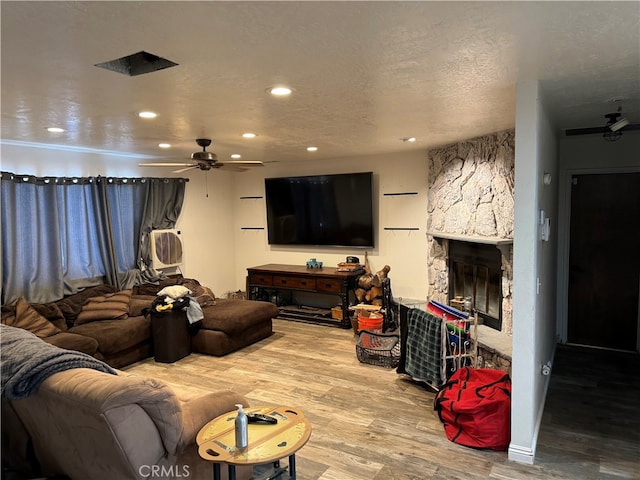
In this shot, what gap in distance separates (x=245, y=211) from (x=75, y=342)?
3.70m

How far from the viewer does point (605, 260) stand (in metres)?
4.74

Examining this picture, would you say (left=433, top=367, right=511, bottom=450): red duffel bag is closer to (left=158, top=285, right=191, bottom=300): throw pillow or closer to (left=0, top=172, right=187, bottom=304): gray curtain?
(left=158, top=285, right=191, bottom=300): throw pillow

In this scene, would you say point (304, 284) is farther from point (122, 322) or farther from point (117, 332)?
point (117, 332)

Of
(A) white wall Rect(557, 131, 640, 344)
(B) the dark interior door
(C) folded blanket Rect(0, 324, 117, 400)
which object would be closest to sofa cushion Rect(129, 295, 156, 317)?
(C) folded blanket Rect(0, 324, 117, 400)

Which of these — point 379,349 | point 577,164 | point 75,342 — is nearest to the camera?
point 75,342

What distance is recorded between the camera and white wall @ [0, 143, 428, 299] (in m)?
5.08

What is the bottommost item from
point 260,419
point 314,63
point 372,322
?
point 372,322

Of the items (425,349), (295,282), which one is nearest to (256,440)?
(425,349)

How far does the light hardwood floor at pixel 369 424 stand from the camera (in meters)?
2.68

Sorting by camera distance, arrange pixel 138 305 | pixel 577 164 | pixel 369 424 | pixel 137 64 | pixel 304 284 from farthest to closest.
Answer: pixel 304 284, pixel 138 305, pixel 577 164, pixel 369 424, pixel 137 64

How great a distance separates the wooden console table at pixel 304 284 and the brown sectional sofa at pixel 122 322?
808mm

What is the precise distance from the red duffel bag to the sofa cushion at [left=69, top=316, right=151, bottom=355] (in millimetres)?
3055

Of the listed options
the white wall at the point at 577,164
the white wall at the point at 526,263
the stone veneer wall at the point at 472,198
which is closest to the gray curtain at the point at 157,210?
the stone veneer wall at the point at 472,198

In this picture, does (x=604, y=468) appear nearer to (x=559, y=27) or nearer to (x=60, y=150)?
(x=559, y=27)
